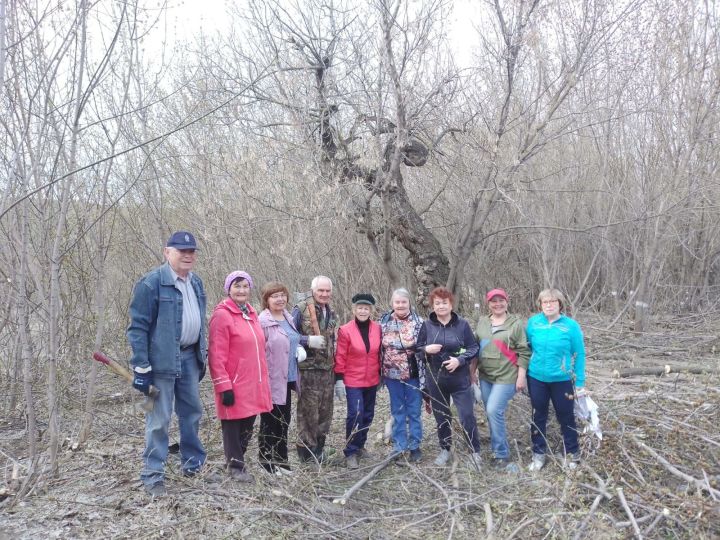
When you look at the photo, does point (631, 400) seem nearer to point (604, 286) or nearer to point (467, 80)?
point (467, 80)

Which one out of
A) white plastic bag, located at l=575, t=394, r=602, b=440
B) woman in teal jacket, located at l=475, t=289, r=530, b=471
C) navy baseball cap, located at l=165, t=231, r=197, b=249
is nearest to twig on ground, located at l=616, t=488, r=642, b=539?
white plastic bag, located at l=575, t=394, r=602, b=440

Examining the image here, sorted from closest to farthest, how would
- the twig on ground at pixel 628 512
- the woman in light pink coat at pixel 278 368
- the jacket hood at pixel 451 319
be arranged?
the twig on ground at pixel 628 512 → the woman in light pink coat at pixel 278 368 → the jacket hood at pixel 451 319

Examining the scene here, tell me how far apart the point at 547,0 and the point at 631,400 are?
15.2 ft

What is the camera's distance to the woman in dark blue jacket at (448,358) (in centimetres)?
497

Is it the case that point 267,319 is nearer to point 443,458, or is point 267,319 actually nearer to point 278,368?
point 278,368

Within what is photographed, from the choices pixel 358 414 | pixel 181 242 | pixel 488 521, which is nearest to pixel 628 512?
pixel 488 521

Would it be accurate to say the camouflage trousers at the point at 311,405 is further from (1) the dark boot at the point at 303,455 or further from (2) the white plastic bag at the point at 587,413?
(2) the white plastic bag at the point at 587,413

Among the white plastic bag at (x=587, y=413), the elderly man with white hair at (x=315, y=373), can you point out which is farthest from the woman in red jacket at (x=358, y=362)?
the white plastic bag at (x=587, y=413)

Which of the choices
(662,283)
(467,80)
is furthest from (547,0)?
(662,283)

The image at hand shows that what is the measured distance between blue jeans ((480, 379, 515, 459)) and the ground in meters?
0.19

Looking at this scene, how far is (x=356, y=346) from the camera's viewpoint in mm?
5125

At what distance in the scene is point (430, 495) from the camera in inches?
178

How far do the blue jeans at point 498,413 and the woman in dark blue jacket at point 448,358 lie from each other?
0.14 m

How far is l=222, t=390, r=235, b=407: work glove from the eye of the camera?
426 centimetres
